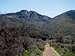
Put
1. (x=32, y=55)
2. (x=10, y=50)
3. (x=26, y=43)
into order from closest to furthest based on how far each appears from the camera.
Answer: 1. (x=10, y=50)
2. (x=32, y=55)
3. (x=26, y=43)

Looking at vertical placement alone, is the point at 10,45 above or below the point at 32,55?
above

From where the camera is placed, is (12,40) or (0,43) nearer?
(0,43)

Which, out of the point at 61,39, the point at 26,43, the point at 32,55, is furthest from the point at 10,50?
the point at 61,39

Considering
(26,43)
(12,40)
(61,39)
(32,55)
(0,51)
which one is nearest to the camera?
(0,51)

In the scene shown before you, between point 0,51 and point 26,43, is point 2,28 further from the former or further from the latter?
point 26,43

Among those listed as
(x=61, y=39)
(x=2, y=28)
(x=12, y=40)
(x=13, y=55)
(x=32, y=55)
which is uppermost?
(x=2, y=28)

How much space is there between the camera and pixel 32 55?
22.4 meters

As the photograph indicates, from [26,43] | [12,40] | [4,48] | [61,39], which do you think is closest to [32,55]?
[26,43]

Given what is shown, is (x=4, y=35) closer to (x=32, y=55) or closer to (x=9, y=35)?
(x=9, y=35)

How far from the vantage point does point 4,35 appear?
1236 cm

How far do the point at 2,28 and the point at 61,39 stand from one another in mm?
76537

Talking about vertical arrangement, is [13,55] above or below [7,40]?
below

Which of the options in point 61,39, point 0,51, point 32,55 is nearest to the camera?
point 0,51

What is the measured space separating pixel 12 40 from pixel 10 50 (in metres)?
1.18
